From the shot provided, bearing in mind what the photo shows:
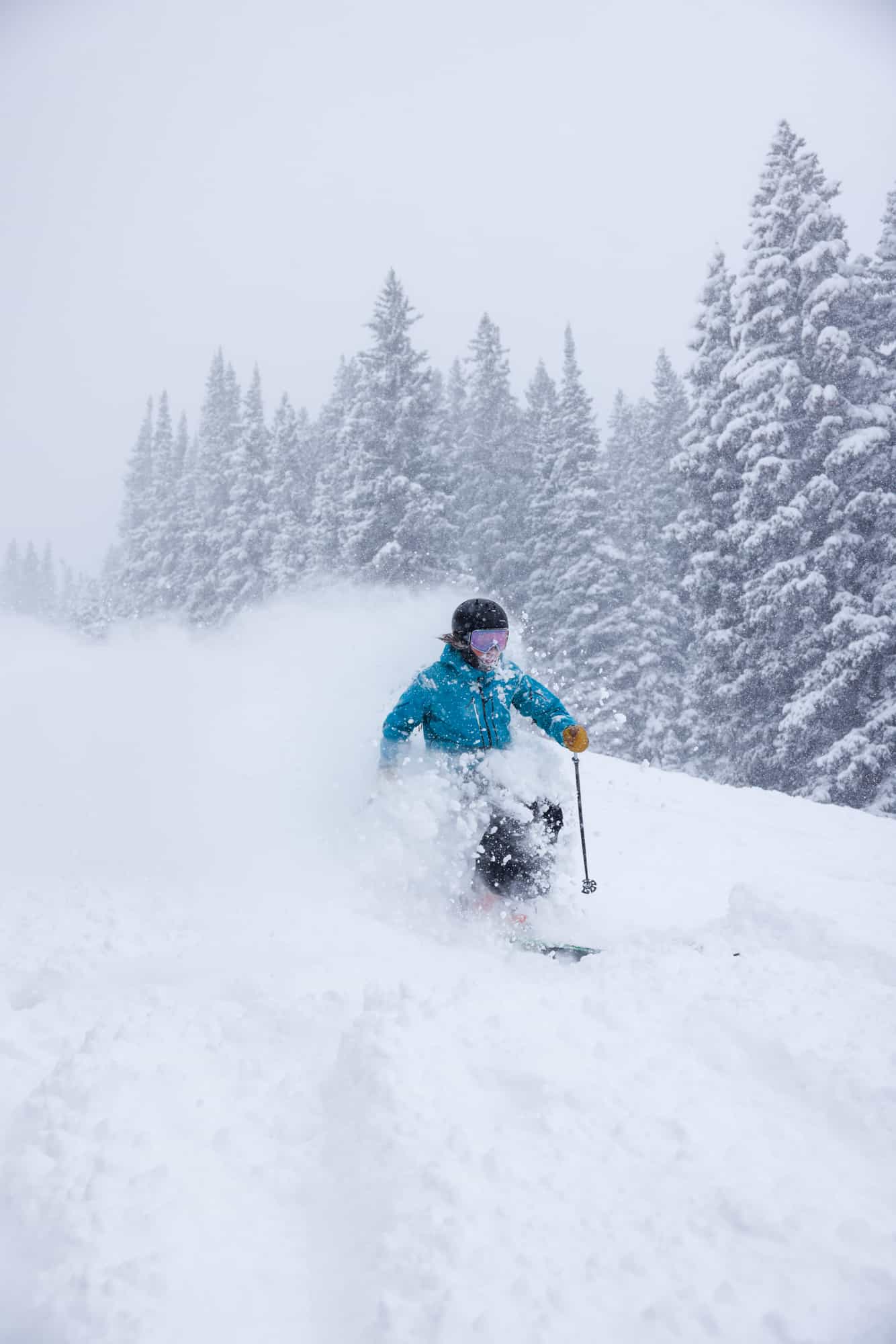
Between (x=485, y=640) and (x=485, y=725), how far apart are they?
618mm

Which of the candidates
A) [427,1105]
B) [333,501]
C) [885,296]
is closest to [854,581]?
[885,296]

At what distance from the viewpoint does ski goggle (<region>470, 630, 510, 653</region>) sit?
574 cm

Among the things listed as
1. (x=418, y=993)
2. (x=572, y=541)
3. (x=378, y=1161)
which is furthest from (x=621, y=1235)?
(x=572, y=541)

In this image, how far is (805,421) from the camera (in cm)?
1634

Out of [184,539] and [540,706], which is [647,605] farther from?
[184,539]

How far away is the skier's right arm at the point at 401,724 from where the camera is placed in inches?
227

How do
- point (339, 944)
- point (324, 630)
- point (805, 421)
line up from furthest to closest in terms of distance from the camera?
point (805, 421) < point (324, 630) < point (339, 944)

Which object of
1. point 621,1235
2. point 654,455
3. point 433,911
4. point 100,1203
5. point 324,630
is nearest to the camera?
point 621,1235

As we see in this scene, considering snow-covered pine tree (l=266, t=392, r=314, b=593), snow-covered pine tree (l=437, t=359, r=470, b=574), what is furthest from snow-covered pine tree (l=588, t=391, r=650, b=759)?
snow-covered pine tree (l=266, t=392, r=314, b=593)

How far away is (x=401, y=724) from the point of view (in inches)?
227

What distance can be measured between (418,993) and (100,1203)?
1.50m

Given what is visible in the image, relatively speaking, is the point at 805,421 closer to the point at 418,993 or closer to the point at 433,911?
the point at 433,911

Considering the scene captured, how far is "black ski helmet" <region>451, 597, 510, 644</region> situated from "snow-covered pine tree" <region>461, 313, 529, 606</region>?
21245 millimetres

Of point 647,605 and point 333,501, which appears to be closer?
point 647,605
